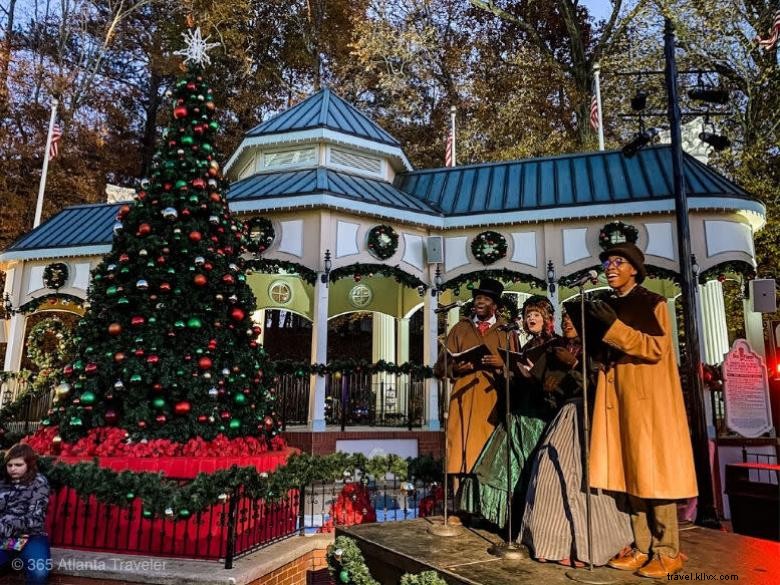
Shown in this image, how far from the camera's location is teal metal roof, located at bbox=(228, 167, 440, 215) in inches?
443

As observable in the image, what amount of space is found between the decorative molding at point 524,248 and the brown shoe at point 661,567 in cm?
911

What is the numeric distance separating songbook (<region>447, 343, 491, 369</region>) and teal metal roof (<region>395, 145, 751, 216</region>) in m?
7.88

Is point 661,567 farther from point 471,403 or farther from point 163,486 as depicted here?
point 163,486

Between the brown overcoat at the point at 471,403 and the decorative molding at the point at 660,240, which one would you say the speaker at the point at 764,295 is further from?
the brown overcoat at the point at 471,403

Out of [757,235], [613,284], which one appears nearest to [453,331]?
[613,284]

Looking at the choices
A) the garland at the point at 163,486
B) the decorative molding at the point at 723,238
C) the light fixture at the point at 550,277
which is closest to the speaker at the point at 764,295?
the decorative molding at the point at 723,238

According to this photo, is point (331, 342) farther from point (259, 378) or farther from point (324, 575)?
point (324, 575)

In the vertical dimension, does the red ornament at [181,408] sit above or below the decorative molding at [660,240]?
below

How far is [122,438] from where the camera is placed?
21.9ft

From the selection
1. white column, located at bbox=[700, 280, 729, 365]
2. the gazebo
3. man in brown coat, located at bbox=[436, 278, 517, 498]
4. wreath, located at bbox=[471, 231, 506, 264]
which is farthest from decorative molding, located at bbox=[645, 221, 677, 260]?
man in brown coat, located at bbox=[436, 278, 517, 498]

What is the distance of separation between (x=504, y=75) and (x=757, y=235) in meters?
10.9

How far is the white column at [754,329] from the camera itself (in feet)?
35.7

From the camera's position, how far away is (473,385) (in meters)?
4.66

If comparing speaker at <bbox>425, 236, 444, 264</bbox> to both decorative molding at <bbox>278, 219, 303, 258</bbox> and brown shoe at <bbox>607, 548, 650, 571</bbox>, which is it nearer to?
decorative molding at <bbox>278, 219, 303, 258</bbox>
